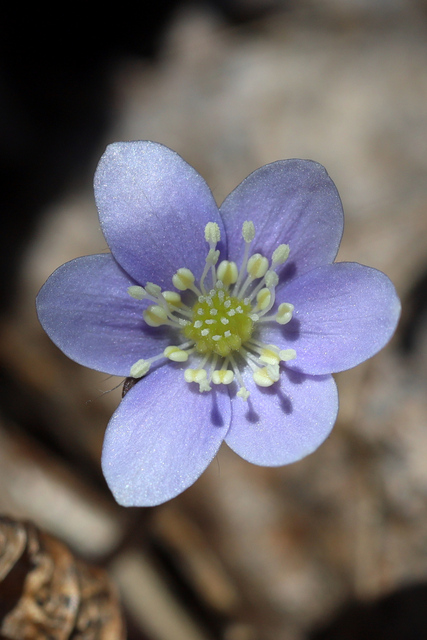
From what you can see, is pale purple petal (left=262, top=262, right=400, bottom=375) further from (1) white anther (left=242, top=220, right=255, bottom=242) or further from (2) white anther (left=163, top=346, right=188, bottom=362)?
(2) white anther (left=163, top=346, right=188, bottom=362)

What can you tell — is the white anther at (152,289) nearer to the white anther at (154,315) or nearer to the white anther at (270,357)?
the white anther at (154,315)

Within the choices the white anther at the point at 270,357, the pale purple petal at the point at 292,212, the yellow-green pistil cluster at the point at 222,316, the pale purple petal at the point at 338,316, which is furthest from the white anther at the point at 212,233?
the white anther at the point at 270,357

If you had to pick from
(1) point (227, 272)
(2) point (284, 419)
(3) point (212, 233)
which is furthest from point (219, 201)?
(2) point (284, 419)

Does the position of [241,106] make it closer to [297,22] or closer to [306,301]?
[297,22]

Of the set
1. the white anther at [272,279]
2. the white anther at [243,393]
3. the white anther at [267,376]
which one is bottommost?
the white anther at [243,393]

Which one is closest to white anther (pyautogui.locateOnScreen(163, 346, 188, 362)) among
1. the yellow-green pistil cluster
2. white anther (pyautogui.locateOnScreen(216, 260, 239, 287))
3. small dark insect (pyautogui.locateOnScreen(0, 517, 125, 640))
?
the yellow-green pistil cluster

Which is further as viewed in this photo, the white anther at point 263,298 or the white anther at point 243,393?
the white anther at point 263,298

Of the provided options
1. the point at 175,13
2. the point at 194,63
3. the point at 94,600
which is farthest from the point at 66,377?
the point at 175,13
